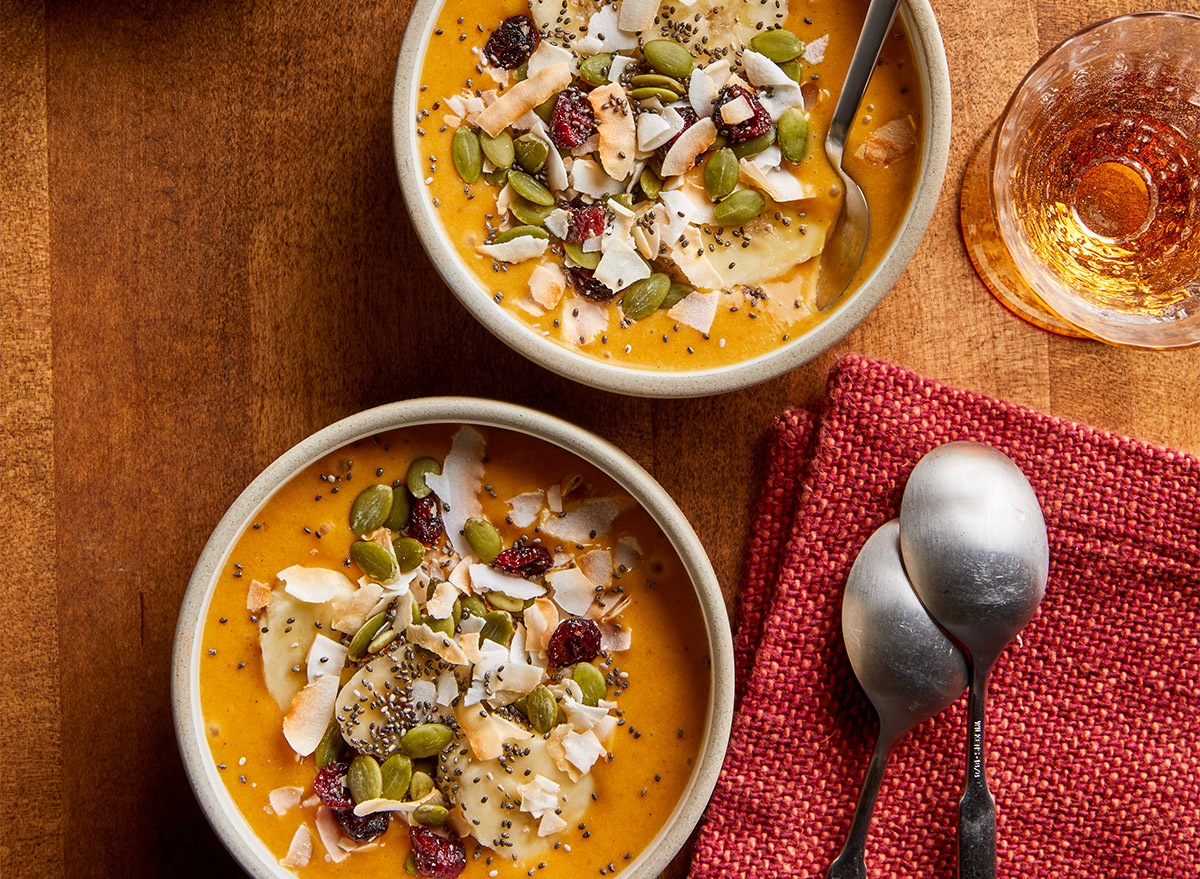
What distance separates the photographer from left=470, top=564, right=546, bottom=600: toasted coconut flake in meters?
1.20

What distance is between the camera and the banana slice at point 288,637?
1189 mm

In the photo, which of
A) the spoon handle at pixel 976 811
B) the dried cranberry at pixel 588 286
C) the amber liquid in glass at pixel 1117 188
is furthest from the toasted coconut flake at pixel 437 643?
the amber liquid in glass at pixel 1117 188

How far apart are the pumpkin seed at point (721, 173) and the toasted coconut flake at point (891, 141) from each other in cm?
16

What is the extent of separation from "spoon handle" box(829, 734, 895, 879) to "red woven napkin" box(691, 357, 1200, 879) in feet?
0.13

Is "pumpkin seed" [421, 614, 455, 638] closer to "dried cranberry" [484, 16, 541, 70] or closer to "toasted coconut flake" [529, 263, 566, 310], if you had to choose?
"toasted coconut flake" [529, 263, 566, 310]

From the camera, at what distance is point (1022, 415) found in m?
1.32

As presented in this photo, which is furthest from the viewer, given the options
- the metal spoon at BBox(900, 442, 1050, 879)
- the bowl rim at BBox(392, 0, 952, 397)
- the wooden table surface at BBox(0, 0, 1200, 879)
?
the wooden table surface at BBox(0, 0, 1200, 879)

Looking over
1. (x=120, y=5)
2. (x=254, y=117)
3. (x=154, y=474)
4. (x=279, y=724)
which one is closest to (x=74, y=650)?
(x=154, y=474)

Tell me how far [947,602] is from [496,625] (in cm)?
58

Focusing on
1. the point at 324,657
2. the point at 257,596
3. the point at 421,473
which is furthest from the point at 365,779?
the point at 421,473

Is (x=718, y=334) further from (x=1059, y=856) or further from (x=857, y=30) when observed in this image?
(x=1059, y=856)

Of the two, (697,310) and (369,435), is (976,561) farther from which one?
(369,435)

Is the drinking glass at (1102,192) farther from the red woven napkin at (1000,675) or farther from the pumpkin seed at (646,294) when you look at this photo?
the pumpkin seed at (646,294)

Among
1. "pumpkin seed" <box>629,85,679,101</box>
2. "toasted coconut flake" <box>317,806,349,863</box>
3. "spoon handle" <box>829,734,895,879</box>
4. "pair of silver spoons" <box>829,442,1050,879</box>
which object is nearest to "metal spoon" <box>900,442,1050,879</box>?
"pair of silver spoons" <box>829,442,1050,879</box>
